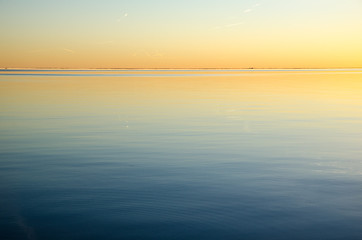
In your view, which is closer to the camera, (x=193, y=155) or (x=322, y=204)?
(x=322, y=204)

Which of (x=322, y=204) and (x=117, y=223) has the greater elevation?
(x=322, y=204)

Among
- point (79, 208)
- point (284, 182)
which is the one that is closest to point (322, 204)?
point (284, 182)

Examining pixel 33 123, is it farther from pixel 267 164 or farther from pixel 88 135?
pixel 267 164

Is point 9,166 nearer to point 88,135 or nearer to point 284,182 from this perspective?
point 88,135

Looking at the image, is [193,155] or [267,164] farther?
[193,155]

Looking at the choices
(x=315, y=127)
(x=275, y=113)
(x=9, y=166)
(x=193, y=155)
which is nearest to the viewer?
(x=9, y=166)

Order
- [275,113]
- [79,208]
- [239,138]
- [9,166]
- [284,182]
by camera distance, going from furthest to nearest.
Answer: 1. [275,113]
2. [239,138]
3. [9,166]
4. [284,182]
5. [79,208]

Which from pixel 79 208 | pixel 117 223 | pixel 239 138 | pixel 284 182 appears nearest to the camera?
pixel 117 223

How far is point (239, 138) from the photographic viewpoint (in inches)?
648

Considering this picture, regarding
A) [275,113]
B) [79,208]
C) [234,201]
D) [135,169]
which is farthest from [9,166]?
[275,113]

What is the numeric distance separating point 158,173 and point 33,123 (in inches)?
446

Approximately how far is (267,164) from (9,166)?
6868 millimetres

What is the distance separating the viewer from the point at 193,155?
13.4 m

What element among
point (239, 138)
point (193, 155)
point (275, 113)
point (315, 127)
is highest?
point (275, 113)
